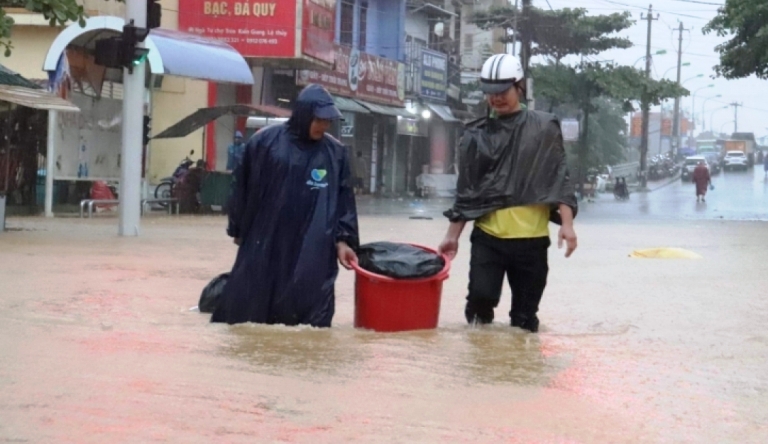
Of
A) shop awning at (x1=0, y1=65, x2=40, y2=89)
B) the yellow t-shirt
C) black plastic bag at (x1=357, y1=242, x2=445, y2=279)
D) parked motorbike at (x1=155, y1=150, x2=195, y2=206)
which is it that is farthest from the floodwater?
parked motorbike at (x1=155, y1=150, x2=195, y2=206)

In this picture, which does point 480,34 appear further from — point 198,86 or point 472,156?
point 472,156

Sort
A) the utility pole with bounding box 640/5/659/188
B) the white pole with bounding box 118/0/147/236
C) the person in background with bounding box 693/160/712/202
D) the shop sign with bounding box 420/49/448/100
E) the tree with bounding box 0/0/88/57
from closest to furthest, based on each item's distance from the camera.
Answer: the tree with bounding box 0/0/88/57, the white pole with bounding box 118/0/147/236, the person in background with bounding box 693/160/712/202, the shop sign with bounding box 420/49/448/100, the utility pole with bounding box 640/5/659/188

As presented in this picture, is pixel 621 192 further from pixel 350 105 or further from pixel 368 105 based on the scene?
pixel 350 105

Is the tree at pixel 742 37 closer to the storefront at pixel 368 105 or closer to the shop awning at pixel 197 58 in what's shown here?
the storefront at pixel 368 105

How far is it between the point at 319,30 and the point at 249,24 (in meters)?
2.25

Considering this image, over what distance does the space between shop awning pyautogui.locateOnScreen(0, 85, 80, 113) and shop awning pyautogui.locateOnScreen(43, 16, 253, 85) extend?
2.32 meters

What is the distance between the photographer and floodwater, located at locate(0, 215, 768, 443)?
202 inches

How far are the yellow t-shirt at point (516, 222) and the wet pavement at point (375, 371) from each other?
604mm

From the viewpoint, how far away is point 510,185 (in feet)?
Result: 22.9

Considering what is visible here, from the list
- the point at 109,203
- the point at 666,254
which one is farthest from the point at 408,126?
the point at 666,254

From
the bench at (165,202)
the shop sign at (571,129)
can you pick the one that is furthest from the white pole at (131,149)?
the shop sign at (571,129)

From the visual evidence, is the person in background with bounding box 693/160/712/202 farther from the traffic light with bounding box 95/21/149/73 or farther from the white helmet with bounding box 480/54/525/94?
the white helmet with bounding box 480/54/525/94

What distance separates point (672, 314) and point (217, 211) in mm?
17501

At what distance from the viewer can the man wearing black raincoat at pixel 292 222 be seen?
7090 millimetres
